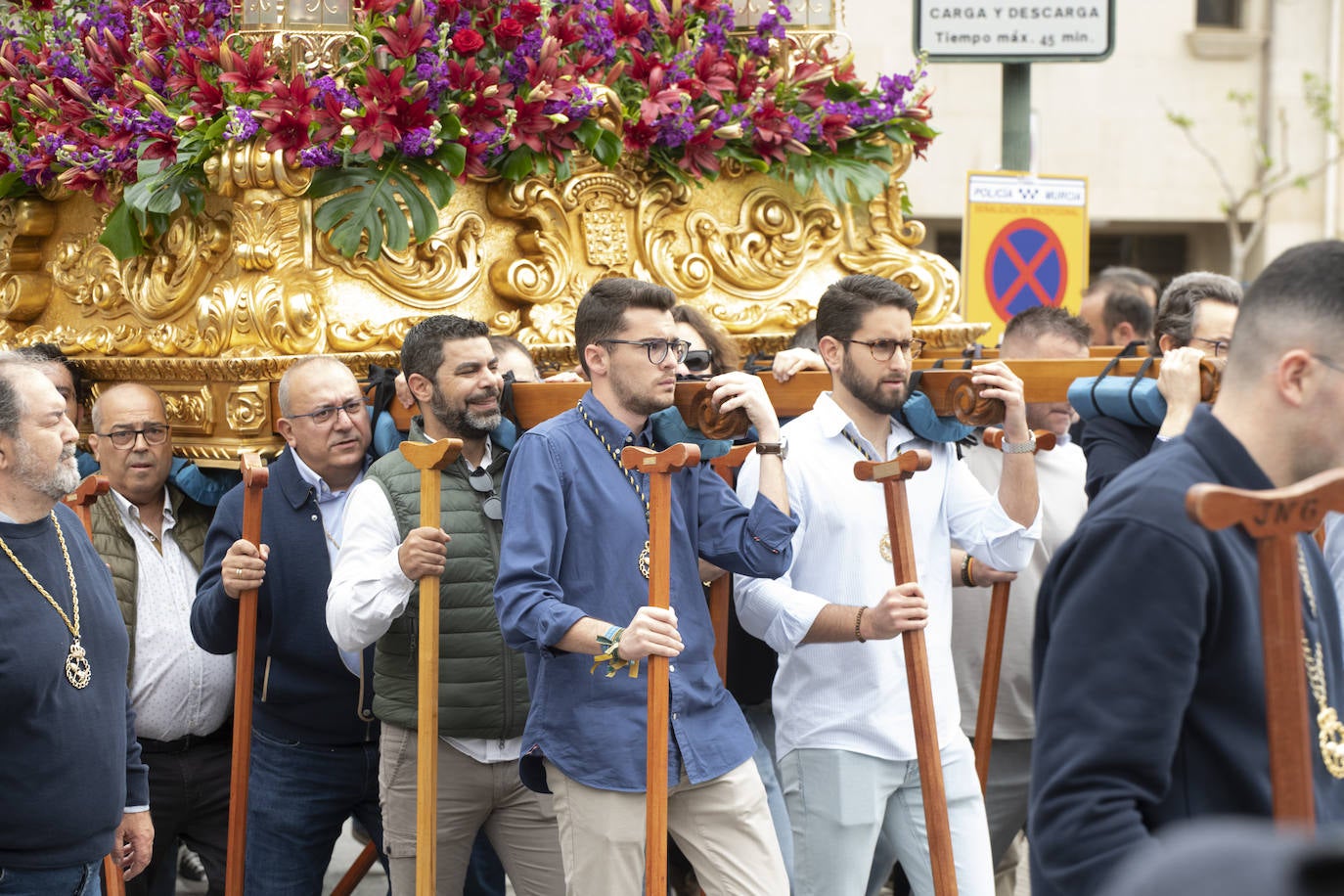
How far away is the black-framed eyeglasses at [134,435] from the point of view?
4.93 metres

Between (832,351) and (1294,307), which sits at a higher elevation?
(1294,307)

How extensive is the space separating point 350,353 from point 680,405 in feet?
4.56

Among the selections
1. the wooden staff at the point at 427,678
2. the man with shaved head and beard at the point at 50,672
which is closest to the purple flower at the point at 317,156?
the wooden staff at the point at 427,678

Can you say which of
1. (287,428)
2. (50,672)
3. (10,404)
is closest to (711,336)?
(287,428)

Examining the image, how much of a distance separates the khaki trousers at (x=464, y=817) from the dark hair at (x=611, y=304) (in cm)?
111

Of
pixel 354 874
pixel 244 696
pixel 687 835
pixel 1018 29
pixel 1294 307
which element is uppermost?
pixel 1018 29

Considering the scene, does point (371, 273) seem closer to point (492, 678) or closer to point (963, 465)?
point (492, 678)

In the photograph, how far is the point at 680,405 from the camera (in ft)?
13.2

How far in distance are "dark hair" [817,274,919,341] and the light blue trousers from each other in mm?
1084

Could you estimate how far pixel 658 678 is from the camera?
138 inches

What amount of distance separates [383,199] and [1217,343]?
2.46 meters

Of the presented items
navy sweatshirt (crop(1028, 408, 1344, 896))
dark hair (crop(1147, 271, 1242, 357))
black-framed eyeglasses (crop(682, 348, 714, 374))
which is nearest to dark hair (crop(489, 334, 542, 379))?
black-framed eyeglasses (crop(682, 348, 714, 374))

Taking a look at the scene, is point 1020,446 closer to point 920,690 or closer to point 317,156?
point 920,690

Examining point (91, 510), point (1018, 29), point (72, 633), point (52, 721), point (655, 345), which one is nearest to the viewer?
point (52, 721)
